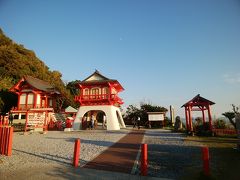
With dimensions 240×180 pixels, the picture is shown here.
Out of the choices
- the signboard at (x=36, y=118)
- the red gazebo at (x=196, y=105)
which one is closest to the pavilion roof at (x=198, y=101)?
the red gazebo at (x=196, y=105)

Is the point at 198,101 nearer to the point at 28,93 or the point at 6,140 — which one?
the point at 6,140

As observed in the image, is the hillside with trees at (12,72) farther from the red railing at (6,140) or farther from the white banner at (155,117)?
the red railing at (6,140)

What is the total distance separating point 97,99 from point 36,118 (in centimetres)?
872

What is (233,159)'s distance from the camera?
879 cm

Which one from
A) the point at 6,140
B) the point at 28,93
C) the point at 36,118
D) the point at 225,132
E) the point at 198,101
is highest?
the point at 28,93

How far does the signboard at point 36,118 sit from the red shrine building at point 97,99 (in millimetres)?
5147

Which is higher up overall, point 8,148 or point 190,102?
point 190,102

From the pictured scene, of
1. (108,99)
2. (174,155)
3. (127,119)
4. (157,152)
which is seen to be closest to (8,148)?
(157,152)

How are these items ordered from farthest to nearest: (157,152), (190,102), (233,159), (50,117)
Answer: (50,117), (190,102), (157,152), (233,159)

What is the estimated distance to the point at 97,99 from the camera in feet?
90.2

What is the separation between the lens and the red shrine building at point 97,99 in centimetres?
2677

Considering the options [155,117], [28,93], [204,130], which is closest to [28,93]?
[28,93]

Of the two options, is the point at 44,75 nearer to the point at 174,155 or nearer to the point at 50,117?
the point at 50,117

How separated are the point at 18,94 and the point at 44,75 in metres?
15.7
